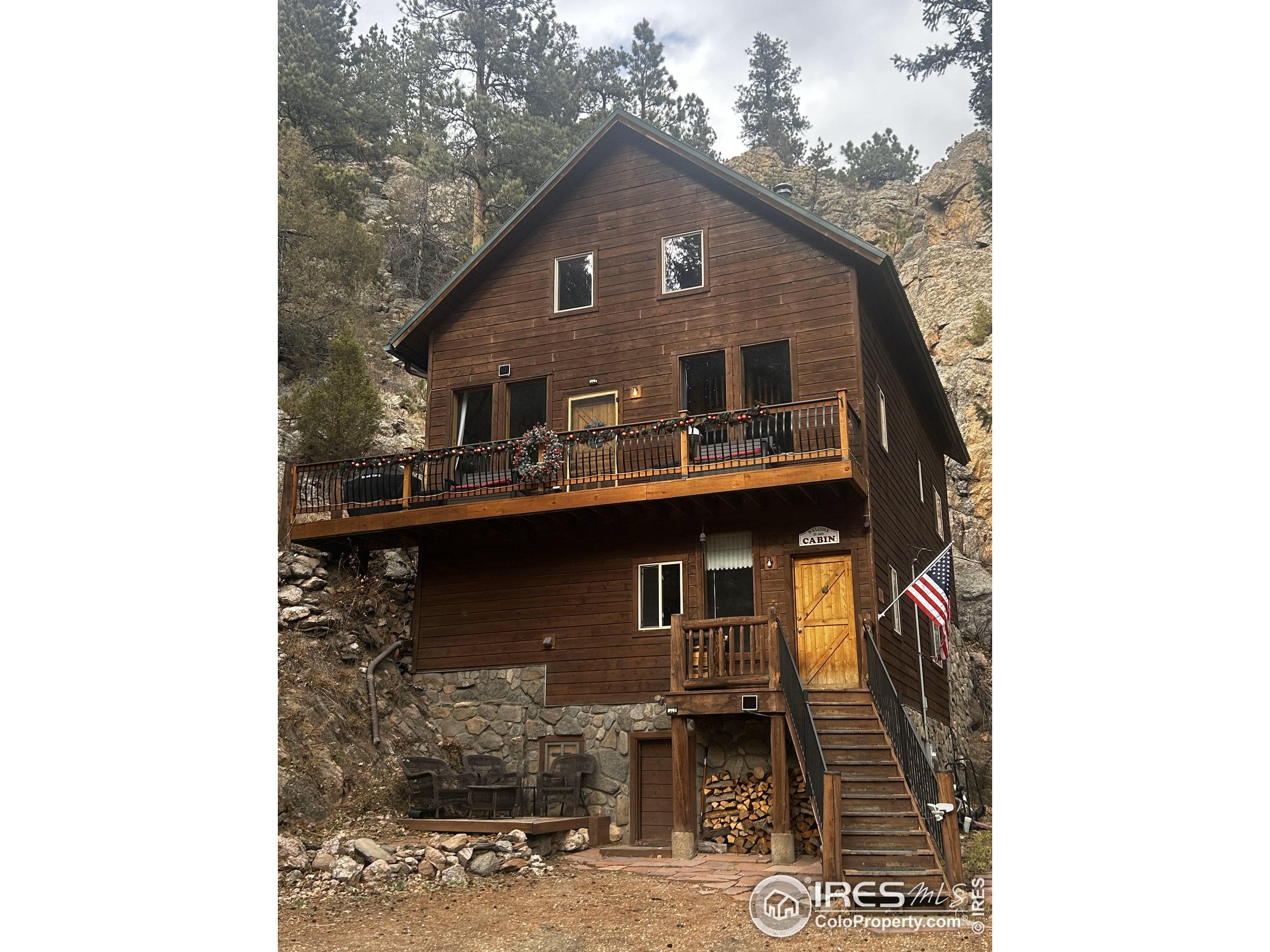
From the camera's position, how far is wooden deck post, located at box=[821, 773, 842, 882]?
8562mm

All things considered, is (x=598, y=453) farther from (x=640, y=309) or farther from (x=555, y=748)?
(x=555, y=748)

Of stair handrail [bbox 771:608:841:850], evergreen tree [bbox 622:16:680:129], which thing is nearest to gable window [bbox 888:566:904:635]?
stair handrail [bbox 771:608:841:850]

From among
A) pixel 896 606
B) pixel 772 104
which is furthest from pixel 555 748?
pixel 772 104

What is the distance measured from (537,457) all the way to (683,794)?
14.1ft

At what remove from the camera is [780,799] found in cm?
1044

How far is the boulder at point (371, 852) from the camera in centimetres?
905

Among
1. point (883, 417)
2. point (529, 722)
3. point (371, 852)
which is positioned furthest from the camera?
point (883, 417)

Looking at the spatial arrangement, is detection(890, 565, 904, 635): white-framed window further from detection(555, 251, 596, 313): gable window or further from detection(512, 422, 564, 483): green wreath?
detection(555, 251, 596, 313): gable window

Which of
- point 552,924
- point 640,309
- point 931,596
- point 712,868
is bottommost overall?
point 712,868

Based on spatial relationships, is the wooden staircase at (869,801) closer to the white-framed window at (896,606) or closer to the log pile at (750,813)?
the log pile at (750,813)

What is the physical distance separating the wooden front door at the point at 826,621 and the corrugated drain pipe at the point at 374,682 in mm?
4924

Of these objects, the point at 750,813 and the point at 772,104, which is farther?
the point at 772,104
